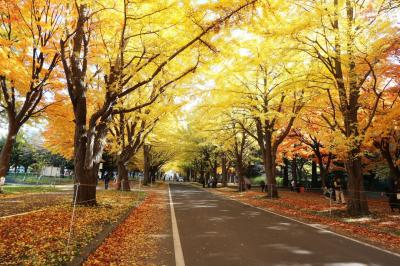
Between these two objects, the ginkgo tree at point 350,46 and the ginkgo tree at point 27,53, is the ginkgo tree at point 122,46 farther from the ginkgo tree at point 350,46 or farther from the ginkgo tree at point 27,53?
the ginkgo tree at point 350,46

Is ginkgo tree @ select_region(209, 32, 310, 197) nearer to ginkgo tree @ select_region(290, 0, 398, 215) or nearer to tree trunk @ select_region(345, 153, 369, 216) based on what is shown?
ginkgo tree @ select_region(290, 0, 398, 215)

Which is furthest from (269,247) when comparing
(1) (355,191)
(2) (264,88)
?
(2) (264,88)

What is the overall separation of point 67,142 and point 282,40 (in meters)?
20.7

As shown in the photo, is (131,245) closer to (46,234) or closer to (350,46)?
(46,234)

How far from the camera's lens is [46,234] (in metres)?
→ 7.04

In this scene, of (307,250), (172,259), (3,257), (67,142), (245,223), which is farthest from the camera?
(67,142)

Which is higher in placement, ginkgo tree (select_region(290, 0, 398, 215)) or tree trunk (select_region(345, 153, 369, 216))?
ginkgo tree (select_region(290, 0, 398, 215))

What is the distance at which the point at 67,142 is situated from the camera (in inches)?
1093

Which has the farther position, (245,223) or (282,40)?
(282,40)

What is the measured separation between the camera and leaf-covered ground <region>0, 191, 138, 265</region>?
17.4 ft

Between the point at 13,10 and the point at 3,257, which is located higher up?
the point at 13,10

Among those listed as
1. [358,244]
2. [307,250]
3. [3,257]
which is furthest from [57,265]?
[358,244]

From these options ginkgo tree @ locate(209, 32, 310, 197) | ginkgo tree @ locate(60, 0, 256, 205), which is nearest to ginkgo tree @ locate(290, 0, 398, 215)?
ginkgo tree @ locate(209, 32, 310, 197)

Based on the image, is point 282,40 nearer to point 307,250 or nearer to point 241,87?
point 241,87
